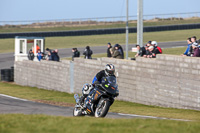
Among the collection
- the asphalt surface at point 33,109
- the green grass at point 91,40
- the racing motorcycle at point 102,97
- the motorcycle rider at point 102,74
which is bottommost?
the asphalt surface at point 33,109

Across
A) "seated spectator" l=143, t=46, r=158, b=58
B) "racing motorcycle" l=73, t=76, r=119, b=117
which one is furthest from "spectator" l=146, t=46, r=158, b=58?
"racing motorcycle" l=73, t=76, r=119, b=117

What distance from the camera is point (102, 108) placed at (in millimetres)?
12289

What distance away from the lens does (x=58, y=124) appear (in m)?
9.56

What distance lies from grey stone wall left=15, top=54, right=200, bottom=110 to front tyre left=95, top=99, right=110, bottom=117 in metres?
5.74

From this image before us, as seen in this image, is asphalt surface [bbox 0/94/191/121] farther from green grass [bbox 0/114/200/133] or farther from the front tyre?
green grass [bbox 0/114/200/133]

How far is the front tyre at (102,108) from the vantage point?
39.8 ft

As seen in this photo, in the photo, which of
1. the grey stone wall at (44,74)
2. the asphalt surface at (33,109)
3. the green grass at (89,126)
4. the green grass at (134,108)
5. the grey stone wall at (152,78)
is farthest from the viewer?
the grey stone wall at (44,74)

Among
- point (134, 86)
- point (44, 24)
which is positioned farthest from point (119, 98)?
point (44, 24)

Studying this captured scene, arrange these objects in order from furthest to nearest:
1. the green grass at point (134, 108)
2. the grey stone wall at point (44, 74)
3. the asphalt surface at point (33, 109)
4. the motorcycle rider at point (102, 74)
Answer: the grey stone wall at point (44, 74)
the asphalt surface at point (33, 109)
the green grass at point (134, 108)
the motorcycle rider at point (102, 74)

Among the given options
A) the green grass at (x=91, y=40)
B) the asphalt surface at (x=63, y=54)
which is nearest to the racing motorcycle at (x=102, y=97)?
the asphalt surface at (x=63, y=54)

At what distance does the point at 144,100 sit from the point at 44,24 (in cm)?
5332

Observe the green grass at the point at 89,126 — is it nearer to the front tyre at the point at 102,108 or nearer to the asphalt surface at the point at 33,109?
the front tyre at the point at 102,108

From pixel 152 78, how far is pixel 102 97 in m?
7.43

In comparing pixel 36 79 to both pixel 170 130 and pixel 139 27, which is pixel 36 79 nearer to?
pixel 139 27
